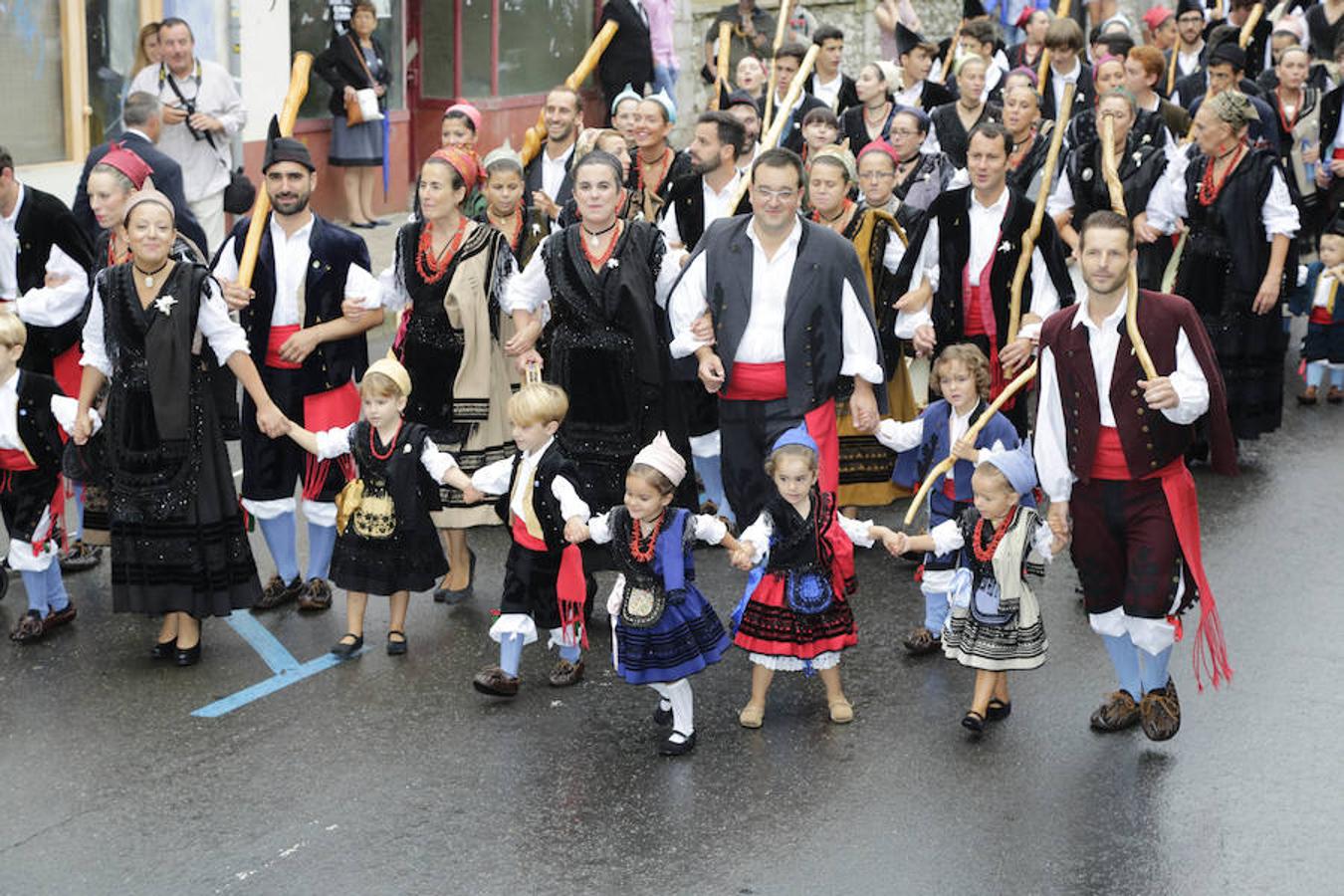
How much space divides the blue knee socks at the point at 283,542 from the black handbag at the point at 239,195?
5163 millimetres

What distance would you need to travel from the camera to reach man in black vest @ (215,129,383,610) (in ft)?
26.4

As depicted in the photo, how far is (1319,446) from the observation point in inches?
438

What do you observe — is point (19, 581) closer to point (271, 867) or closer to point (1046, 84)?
point (271, 867)

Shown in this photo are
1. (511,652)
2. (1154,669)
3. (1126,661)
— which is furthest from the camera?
(511,652)

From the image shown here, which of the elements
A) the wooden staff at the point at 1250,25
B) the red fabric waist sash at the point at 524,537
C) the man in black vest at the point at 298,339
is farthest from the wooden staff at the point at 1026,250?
the wooden staff at the point at 1250,25

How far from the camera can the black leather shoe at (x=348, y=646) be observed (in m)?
7.67

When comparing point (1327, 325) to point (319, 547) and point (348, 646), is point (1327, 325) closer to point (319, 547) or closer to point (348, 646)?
point (319, 547)

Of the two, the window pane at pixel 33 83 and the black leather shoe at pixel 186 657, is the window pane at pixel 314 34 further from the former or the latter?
the black leather shoe at pixel 186 657

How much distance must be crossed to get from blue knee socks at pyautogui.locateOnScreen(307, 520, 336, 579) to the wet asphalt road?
214mm

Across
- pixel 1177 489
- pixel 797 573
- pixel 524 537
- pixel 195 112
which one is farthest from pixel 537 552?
pixel 195 112

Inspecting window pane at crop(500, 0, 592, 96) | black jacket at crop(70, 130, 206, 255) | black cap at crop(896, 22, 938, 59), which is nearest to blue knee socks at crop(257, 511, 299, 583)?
black jacket at crop(70, 130, 206, 255)

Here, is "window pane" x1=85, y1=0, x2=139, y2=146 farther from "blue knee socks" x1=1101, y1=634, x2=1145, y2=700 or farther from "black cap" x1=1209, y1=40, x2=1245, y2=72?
"blue knee socks" x1=1101, y1=634, x2=1145, y2=700

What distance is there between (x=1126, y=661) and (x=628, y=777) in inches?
70.4

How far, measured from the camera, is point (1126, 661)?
6.97m
